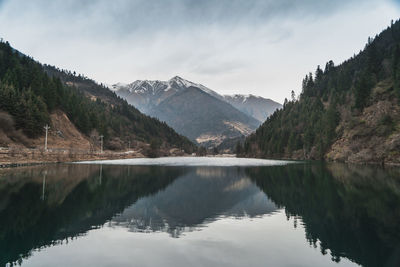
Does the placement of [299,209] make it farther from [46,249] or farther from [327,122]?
[327,122]

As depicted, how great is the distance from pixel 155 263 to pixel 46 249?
6018 millimetres

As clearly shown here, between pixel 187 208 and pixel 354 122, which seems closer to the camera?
pixel 187 208

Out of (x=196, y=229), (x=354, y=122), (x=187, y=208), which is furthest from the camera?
(x=354, y=122)

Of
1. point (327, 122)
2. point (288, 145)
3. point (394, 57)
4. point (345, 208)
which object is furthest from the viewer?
point (288, 145)

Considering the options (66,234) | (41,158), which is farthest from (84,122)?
(66,234)

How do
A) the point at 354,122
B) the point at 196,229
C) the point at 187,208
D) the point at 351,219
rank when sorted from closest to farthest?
the point at 196,229, the point at 351,219, the point at 187,208, the point at 354,122

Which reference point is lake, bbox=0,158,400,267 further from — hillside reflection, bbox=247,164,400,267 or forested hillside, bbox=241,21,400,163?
forested hillside, bbox=241,21,400,163

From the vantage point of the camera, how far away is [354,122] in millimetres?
110688

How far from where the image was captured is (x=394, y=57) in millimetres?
121812

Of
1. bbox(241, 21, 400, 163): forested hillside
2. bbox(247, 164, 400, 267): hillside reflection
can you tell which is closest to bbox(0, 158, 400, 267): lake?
bbox(247, 164, 400, 267): hillside reflection

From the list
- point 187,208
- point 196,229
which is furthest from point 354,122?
point 196,229

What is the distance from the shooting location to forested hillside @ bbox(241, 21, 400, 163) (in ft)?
303

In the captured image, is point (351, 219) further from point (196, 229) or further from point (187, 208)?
point (187, 208)

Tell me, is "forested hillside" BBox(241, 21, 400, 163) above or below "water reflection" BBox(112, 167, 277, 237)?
above
